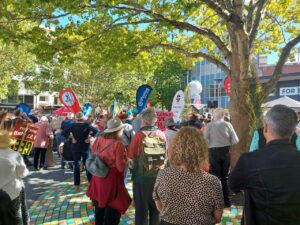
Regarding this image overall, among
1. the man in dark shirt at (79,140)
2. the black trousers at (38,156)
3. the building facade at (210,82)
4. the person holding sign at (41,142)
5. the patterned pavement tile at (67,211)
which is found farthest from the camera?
the building facade at (210,82)

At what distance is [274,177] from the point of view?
2309 millimetres

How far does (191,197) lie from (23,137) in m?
6.03

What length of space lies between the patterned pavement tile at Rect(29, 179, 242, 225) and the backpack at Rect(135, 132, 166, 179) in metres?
1.50

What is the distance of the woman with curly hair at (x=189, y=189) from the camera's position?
8.98ft

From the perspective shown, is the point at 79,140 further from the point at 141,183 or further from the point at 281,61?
the point at 281,61

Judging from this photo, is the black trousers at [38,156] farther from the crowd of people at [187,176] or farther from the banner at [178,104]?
the crowd of people at [187,176]

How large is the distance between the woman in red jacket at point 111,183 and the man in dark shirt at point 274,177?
226 cm

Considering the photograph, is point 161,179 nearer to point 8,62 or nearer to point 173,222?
point 173,222

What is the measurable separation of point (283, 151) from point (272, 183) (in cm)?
24

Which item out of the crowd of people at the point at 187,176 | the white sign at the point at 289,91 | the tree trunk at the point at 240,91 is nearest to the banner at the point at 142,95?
the crowd of people at the point at 187,176

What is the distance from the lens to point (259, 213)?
2428 mm

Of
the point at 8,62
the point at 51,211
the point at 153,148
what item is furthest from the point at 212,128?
the point at 8,62

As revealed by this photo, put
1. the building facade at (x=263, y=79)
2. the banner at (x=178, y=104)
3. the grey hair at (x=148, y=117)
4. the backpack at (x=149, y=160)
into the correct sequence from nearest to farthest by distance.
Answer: the backpack at (x=149, y=160) → the grey hair at (x=148, y=117) → the banner at (x=178, y=104) → the building facade at (x=263, y=79)

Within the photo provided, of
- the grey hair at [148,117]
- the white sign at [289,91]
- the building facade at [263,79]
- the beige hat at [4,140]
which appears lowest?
the beige hat at [4,140]
